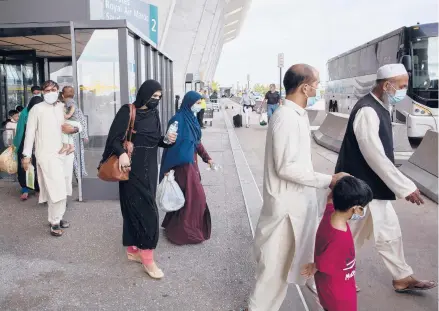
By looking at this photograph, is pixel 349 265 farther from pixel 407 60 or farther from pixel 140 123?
pixel 407 60

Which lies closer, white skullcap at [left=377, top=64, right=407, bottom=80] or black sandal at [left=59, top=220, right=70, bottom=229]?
white skullcap at [left=377, top=64, right=407, bottom=80]

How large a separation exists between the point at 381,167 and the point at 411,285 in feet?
→ 3.53

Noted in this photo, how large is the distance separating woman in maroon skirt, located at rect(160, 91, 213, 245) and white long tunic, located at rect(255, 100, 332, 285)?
1.93m

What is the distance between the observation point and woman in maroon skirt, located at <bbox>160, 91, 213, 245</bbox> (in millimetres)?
5023

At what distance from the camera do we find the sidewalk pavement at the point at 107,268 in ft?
12.2

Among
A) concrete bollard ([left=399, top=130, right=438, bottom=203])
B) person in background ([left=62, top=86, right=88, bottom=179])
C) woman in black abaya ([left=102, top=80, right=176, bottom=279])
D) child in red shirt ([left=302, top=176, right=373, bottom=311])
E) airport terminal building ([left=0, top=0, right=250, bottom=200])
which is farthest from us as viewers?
concrete bollard ([left=399, top=130, right=438, bottom=203])

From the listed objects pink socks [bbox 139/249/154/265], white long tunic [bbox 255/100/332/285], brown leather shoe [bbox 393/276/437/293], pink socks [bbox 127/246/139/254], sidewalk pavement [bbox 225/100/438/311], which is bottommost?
sidewalk pavement [bbox 225/100/438/311]

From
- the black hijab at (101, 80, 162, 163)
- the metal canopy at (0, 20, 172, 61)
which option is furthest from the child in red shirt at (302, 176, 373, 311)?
the metal canopy at (0, 20, 172, 61)

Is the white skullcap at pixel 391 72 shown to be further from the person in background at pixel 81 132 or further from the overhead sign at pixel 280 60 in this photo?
the overhead sign at pixel 280 60

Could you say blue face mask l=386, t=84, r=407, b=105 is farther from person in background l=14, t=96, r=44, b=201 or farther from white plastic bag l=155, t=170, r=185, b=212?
person in background l=14, t=96, r=44, b=201

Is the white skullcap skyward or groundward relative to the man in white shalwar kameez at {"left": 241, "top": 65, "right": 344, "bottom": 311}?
skyward

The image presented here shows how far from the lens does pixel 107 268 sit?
4410 mm

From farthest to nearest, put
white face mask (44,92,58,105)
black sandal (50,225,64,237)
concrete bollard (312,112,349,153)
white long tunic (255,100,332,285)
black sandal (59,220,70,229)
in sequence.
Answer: concrete bollard (312,112,349,153), black sandal (59,220,70,229), white face mask (44,92,58,105), black sandal (50,225,64,237), white long tunic (255,100,332,285)

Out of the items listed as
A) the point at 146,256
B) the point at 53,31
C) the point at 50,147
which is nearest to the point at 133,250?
the point at 146,256
